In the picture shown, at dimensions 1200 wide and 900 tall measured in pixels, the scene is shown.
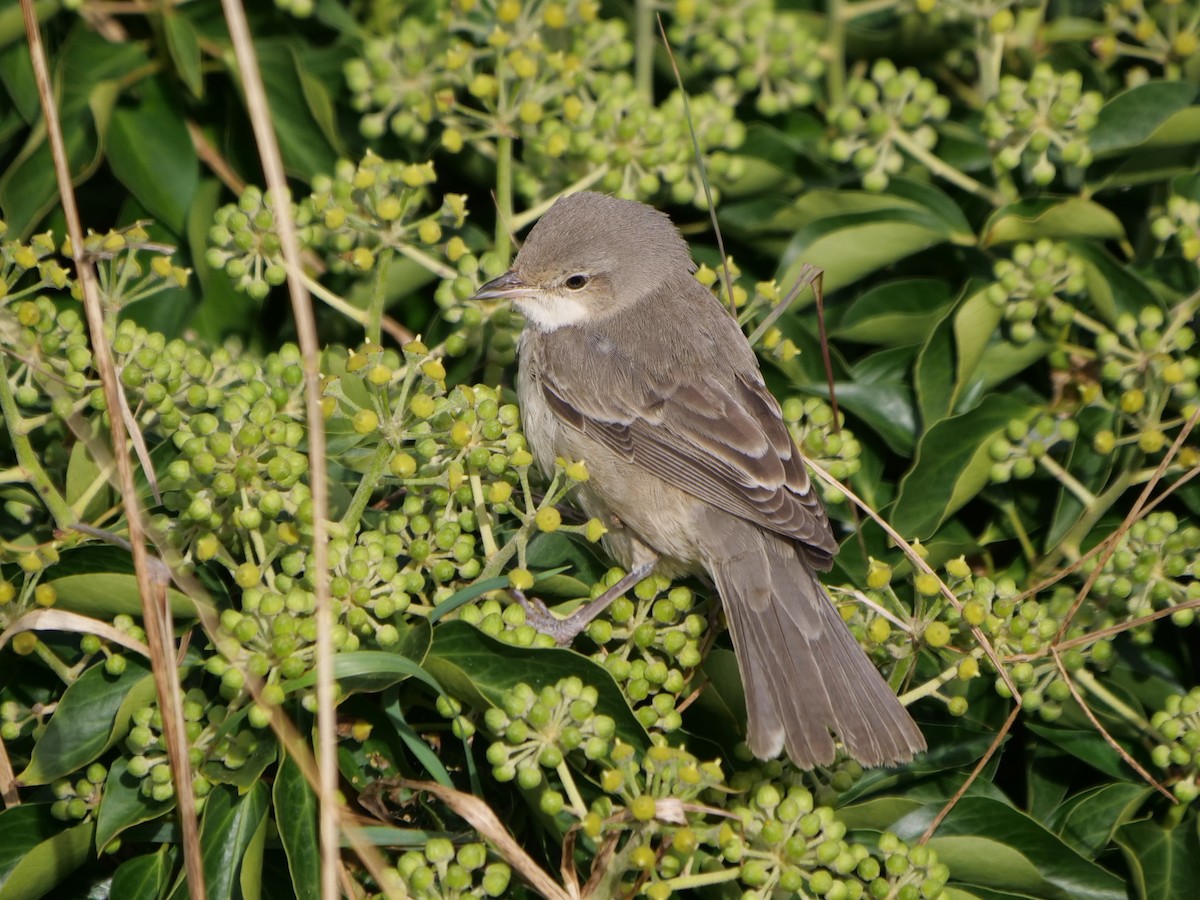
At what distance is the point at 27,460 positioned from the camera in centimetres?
317

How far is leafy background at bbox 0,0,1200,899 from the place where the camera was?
9.73ft

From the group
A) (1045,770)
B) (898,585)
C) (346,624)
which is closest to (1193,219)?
(898,585)

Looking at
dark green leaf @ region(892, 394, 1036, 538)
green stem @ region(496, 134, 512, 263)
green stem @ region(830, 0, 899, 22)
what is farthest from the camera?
green stem @ region(830, 0, 899, 22)

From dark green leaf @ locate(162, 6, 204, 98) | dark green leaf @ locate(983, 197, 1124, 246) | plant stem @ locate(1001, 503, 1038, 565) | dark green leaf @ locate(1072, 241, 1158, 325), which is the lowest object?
plant stem @ locate(1001, 503, 1038, 565)

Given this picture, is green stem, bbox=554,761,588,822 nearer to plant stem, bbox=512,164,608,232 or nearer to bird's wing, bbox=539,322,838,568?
bird's wing, bbox=539,322,838,568

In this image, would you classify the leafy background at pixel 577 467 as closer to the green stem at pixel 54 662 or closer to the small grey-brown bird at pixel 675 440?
the green stem at pixel 54 662

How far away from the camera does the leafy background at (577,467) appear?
296 centimetres

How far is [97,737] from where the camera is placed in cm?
304

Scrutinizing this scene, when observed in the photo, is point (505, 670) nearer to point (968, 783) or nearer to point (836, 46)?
point (968, 783)

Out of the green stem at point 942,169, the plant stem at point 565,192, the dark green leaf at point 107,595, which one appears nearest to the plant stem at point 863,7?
the green stem at point 942,169

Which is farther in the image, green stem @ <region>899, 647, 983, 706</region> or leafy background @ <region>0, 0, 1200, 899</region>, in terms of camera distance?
green stem @ <region>899, 647, 983, 706</region>

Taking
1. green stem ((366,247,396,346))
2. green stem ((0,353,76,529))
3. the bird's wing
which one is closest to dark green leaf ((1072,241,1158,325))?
the bird's wing

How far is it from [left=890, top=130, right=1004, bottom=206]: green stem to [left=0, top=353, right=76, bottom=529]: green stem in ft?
9.41

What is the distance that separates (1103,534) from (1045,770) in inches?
28.9
